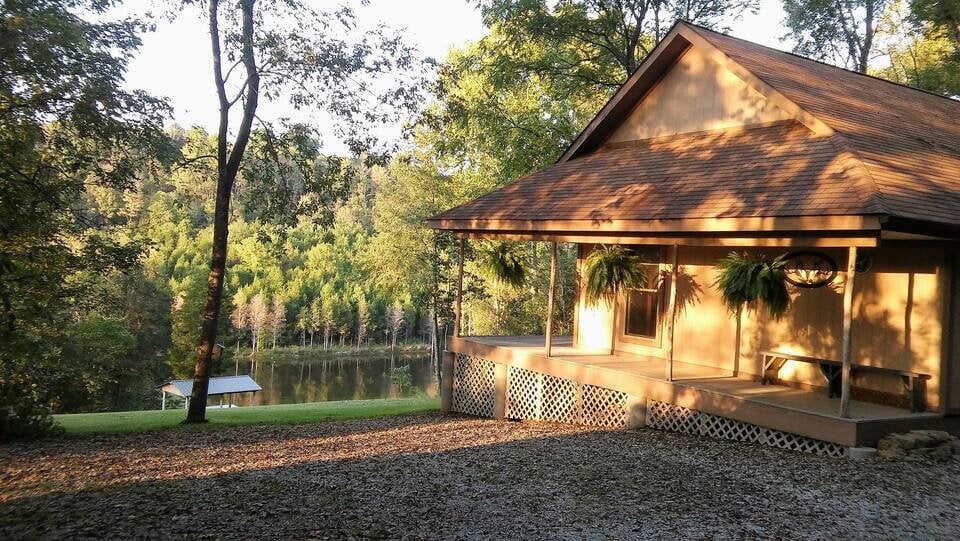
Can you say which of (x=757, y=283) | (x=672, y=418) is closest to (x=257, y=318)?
(x=672, y=418)

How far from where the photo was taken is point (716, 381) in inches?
395

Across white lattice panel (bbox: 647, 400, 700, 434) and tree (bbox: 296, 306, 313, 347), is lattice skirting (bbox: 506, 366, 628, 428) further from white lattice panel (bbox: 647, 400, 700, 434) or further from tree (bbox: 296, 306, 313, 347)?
tree (bbox: 296, 306, 313, 347)

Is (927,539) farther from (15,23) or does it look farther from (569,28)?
(569,28)

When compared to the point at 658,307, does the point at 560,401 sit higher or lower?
lower

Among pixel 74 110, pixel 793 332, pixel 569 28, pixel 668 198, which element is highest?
pixel 569 28

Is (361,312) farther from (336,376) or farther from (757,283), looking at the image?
(757,283)

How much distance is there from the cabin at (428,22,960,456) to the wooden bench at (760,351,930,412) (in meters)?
0.03

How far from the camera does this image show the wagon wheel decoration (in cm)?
965

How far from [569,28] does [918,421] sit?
15530mm

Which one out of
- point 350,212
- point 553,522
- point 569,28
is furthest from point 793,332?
point 350,212

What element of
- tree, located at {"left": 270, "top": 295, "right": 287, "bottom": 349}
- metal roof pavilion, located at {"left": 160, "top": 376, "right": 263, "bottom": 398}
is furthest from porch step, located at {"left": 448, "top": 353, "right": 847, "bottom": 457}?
tree, located at {"left": 270, "top": 295, "right": 287, "bottom": 349}

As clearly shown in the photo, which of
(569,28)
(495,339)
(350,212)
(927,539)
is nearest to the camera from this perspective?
(927,539)

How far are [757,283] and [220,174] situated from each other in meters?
10.4

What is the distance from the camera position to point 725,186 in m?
9.45
